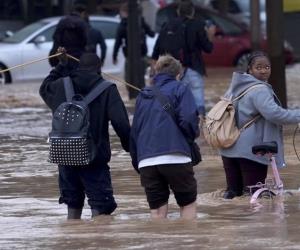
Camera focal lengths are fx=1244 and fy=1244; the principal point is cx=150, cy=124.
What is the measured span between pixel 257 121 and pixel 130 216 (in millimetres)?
1411

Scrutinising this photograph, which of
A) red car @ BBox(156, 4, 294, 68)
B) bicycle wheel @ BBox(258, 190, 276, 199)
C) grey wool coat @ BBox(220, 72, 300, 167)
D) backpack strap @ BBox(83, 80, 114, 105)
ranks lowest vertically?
red car @ BBox(156, 4, 294, 68)

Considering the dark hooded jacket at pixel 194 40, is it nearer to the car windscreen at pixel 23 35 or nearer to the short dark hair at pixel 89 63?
the short dark hair at pixel 89 63

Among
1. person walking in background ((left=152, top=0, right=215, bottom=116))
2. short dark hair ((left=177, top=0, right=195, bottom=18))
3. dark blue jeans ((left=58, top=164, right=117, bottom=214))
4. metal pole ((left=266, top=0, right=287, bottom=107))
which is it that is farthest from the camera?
metal pole ((left=266, top=0, right=287, bottom=107))

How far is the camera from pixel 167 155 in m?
9.42

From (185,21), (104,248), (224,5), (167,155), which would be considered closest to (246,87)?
(167,155)

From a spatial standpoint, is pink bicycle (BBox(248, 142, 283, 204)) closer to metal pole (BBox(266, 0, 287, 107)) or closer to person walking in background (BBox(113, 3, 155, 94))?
metal pole (BBox(266, 0, 287, 107))

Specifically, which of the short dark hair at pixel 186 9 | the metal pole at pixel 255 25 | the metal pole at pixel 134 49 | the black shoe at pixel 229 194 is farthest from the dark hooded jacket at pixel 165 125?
the metal pole at pixel 255 25

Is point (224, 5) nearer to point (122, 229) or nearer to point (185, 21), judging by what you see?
point (185, 21)

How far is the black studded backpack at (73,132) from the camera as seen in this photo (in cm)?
959

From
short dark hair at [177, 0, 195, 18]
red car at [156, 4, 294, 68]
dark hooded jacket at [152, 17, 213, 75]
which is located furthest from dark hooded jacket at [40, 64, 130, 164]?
red car at [156, 4, 294, 68]

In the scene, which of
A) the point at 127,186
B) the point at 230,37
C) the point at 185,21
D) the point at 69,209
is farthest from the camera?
the point at 230,37

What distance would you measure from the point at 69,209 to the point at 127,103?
10.7 meters

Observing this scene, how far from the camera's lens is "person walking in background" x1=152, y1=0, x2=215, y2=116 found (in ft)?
55.2

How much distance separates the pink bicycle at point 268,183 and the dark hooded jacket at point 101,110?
129cm
